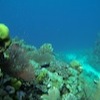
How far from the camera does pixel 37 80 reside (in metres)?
5.73

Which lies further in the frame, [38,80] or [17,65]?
[38,80]

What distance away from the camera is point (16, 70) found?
502cm

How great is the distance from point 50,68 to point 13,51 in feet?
5.58

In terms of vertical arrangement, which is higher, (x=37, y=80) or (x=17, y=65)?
(x=37, y=80)

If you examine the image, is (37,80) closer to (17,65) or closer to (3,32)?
(17,65)

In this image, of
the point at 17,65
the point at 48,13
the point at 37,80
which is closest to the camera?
the point at 17,65

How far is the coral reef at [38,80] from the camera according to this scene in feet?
16.2

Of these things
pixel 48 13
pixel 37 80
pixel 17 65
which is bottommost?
pixel 17 65

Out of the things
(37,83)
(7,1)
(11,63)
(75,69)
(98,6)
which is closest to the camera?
(11,63)

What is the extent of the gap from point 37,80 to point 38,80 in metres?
0.04

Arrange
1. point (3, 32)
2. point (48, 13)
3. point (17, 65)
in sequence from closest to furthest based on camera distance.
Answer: point (3, 32) → point (17, 65) → point (48, 13)

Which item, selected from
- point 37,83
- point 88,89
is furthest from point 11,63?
point 88,89

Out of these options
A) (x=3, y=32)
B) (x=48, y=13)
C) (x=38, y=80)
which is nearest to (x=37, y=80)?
(x=38, y=80)

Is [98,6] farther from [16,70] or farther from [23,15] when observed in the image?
[16,70]
